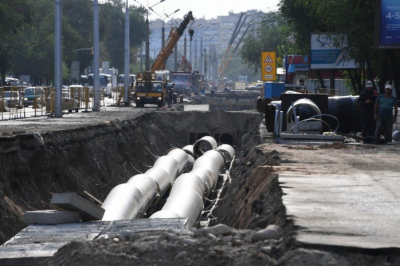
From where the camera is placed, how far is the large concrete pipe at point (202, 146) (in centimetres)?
3167

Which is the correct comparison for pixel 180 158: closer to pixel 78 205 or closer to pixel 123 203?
pixel 123 203

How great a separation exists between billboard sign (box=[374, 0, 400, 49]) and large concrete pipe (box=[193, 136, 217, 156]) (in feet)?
38.3

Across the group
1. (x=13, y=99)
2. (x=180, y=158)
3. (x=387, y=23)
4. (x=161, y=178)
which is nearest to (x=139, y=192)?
(x=161, y=178)

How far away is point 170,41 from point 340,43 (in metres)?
29.4

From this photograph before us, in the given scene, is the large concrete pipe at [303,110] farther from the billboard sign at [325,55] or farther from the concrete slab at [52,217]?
the concrete slab at [52,217]

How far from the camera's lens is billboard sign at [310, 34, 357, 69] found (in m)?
34.3

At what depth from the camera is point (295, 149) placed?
17109 mm

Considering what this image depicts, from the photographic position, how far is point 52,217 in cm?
1015

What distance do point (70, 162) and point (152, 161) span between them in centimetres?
1048

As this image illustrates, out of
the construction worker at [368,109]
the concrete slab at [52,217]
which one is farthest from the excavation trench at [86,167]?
the construction worker at [368,109]

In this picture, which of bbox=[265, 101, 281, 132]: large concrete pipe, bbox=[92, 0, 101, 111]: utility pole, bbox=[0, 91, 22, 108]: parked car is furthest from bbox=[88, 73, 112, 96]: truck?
bbox=[265, 101, 281, 132]: large concrete pipe

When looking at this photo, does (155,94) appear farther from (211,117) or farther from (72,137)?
(72,137)

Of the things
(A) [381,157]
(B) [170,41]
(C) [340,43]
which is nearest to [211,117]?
(C) [340,43]

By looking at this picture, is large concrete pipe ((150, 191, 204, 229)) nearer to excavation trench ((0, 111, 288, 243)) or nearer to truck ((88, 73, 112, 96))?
excavation trench ((0, 111, 288, 243))
